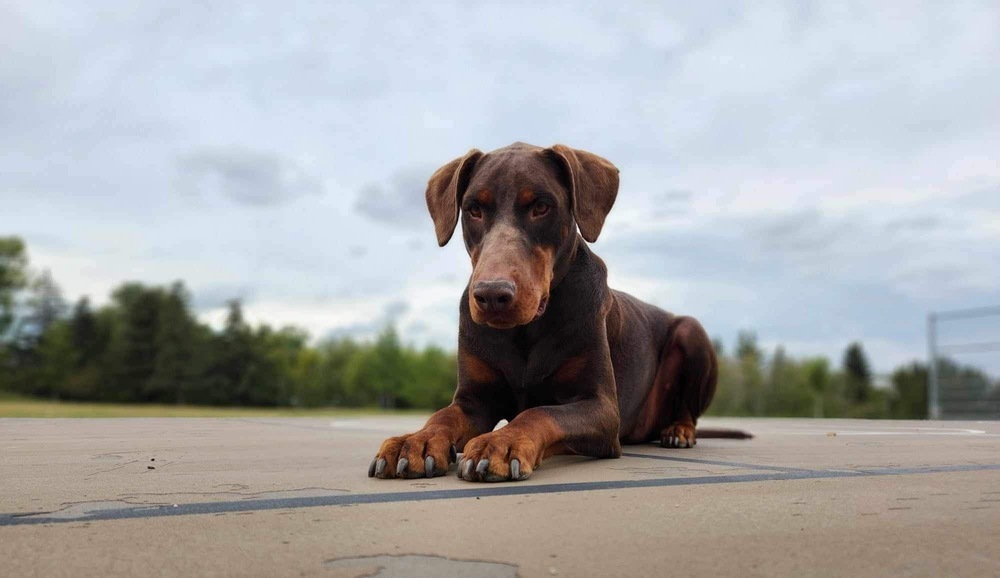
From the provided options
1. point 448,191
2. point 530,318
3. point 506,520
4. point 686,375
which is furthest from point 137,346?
point 506,520

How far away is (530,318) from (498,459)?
76cm

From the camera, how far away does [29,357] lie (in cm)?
8012

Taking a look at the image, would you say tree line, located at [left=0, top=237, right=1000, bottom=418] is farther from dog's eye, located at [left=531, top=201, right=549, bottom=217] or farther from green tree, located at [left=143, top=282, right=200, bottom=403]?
dog's eye, located at [left=531, top=201, right=549, bottom=217]

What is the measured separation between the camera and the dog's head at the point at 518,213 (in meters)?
3.70

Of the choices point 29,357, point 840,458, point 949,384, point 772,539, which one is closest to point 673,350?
point 840,458

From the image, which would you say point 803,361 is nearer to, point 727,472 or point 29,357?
point 29,357

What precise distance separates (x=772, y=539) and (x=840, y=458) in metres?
2.81

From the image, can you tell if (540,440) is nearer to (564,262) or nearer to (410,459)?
(410,459)

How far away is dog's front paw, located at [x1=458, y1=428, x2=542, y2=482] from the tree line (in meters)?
76.2

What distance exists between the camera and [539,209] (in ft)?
13.9

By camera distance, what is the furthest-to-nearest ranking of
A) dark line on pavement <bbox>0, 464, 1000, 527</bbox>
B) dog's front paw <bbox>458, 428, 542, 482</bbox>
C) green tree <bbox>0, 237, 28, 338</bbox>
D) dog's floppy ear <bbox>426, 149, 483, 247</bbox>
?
green tree <bbox>0, 237, 28, 338</bbox>, dog's floppy ear <bbox>426, 149, 483, 247</bbox>, dog's front paw <bbox>458, 428, 542, 482</bbox>, dark line on pavement <bbox>0, 464, 1000, 527</bbox>

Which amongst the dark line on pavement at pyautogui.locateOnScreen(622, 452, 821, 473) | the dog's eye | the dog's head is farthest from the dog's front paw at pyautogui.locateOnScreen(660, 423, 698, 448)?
the dog's eye

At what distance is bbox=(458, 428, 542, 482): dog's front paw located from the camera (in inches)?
128

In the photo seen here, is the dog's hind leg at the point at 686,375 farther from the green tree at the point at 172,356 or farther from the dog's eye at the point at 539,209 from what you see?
the green tree at the point at 172,356
